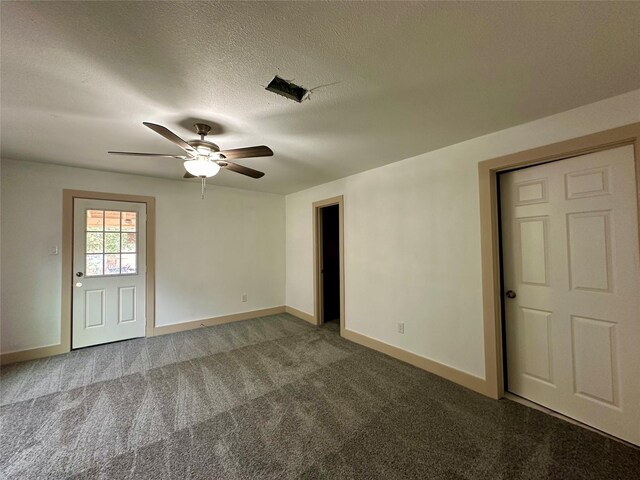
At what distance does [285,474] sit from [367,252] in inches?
93.4

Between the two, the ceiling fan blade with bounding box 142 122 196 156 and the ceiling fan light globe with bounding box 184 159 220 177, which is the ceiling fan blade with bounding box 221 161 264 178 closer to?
the ceiling fan light globe with bounding box 184 159 220 177

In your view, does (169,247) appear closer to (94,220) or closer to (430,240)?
(94,220)

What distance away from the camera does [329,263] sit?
5.07 metres

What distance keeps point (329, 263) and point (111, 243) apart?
348 centimetres

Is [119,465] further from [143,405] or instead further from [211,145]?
[211,145]

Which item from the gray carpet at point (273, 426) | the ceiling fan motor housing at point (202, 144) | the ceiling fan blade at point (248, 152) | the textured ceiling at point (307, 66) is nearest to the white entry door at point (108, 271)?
the gray carpet at point (273, 426)

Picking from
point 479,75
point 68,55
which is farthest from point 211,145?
point 479,75

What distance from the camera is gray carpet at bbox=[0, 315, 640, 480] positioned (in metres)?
1.49

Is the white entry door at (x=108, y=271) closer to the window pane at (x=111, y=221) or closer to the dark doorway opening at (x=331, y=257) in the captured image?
the window pane at (x=111, y=221)

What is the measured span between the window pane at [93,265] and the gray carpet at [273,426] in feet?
3.41

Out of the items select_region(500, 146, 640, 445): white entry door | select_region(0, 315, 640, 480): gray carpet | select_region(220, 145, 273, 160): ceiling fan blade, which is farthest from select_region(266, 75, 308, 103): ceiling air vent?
select_region(0, 315, 640, 480): gray carpet

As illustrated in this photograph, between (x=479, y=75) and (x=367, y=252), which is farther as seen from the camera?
(x=367, y=252)

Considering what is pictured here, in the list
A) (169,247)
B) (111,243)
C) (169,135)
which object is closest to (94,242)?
(111,243)

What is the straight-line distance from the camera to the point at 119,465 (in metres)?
1.51
